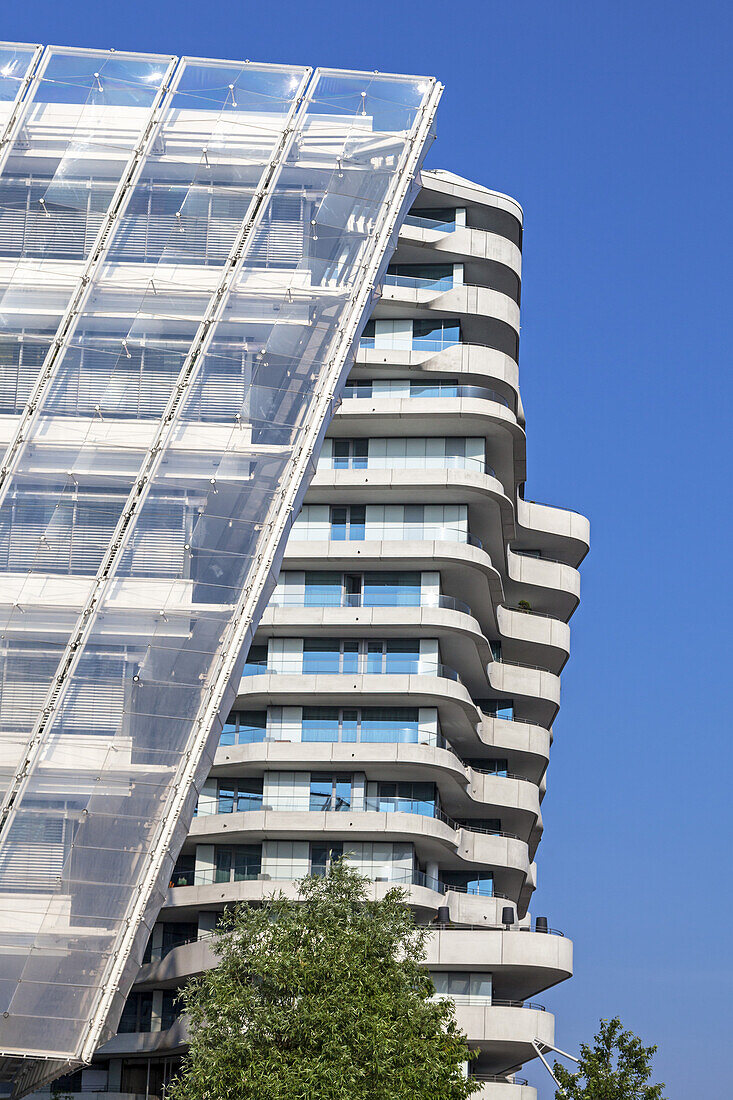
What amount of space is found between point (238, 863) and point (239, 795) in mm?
2410

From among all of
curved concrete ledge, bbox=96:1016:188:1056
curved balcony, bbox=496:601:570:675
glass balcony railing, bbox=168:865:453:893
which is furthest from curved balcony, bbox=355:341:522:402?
curved concrete ledge, bbox=96:1016:188:1056

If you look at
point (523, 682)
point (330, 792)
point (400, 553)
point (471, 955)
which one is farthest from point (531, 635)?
point (471, 955)

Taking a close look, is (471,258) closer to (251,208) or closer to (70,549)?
(251,208)

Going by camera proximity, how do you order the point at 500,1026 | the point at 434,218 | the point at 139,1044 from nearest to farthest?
the point at 500,1026, the point at 139,1044, the point at 434,218

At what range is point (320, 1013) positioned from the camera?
33125 millimetres

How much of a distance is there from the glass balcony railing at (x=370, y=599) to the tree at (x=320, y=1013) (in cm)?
2074

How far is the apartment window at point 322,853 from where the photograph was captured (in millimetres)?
56531

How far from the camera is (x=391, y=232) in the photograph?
4109 centimetres

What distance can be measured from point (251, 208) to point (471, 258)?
77.7 feet

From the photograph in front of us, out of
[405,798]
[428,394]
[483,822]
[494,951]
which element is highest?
[428,394]

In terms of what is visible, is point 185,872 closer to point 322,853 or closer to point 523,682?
point 322,853

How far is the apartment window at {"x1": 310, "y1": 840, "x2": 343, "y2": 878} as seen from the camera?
5653cm

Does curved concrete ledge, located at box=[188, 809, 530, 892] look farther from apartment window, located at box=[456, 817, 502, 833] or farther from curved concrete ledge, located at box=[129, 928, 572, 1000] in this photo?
apartment window, located at box=[456, 817, 502, 833]

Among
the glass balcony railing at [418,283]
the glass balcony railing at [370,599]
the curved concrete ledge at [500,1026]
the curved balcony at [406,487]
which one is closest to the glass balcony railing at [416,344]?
the glass balcony railing at [418,283]
